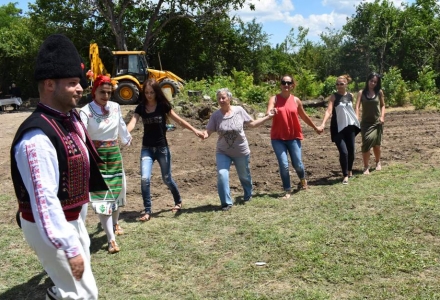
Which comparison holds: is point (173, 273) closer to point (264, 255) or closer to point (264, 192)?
point (264, 255)

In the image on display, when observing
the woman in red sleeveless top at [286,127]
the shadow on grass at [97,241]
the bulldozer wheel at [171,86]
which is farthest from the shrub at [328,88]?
the shadow on grass at [97,241]

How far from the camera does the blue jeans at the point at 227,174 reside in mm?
6172

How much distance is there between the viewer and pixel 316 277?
4.02 meters

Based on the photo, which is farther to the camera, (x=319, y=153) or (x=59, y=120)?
(x=319, y=153)

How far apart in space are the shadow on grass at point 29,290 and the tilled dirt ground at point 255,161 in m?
1.97

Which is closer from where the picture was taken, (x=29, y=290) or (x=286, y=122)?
(x=29, y=290)

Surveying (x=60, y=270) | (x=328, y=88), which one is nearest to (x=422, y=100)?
(x=328, y=88)

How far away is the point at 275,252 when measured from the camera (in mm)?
4586

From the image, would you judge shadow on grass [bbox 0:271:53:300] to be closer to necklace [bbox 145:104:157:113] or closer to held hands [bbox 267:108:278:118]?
necklace [bbox 145:104:157:113]

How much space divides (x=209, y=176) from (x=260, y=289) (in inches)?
164

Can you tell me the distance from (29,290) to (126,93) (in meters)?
15.5

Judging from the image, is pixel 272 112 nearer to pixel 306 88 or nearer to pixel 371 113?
pixel 371 113

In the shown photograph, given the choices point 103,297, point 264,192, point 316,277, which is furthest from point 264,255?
point 264,192

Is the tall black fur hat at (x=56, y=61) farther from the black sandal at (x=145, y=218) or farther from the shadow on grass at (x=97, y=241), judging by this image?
the black sandal at (x=145, y=218)
